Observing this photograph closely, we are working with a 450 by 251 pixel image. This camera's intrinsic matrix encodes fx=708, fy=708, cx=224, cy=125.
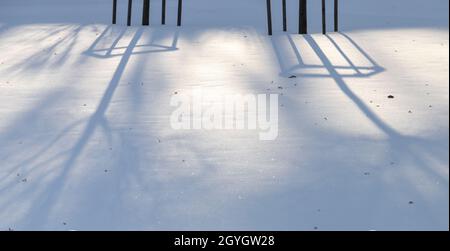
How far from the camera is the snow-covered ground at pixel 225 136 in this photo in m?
6.15

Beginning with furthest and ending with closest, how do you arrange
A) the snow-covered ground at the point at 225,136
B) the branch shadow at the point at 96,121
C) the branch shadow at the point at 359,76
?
1. the branch shadow at the point at 359,76
2. the branch shadow at the point at 96,121
3. the snow-covered ground at the point at 225,136

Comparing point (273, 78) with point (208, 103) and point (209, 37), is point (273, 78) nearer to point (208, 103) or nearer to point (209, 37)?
point (208, 103)

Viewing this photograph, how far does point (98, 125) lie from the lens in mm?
8594

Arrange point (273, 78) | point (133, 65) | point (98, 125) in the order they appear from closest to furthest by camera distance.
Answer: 1. point (98, 125)
2. point (273, 78)
3. point (133, 65)

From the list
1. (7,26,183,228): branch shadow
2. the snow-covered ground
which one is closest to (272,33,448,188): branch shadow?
the snow-covered ground

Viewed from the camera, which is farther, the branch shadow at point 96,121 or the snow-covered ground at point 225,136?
the branch shadow at point 96,121

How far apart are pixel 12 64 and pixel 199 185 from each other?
669cm

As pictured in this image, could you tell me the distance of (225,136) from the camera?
8.10 m

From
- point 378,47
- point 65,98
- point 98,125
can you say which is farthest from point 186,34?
point 98,125

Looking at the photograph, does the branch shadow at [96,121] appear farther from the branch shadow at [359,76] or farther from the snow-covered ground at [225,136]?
the branch shadow at [359,76]

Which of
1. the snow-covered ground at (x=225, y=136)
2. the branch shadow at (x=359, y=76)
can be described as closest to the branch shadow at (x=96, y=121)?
the snow-covered ground at (x=225, y=136)

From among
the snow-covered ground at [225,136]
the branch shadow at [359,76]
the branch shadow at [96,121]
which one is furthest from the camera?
the branch shadow at [359,76]

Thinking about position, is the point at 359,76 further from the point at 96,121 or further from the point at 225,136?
the point at 96,121

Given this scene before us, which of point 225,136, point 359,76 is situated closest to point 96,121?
point 225,136
